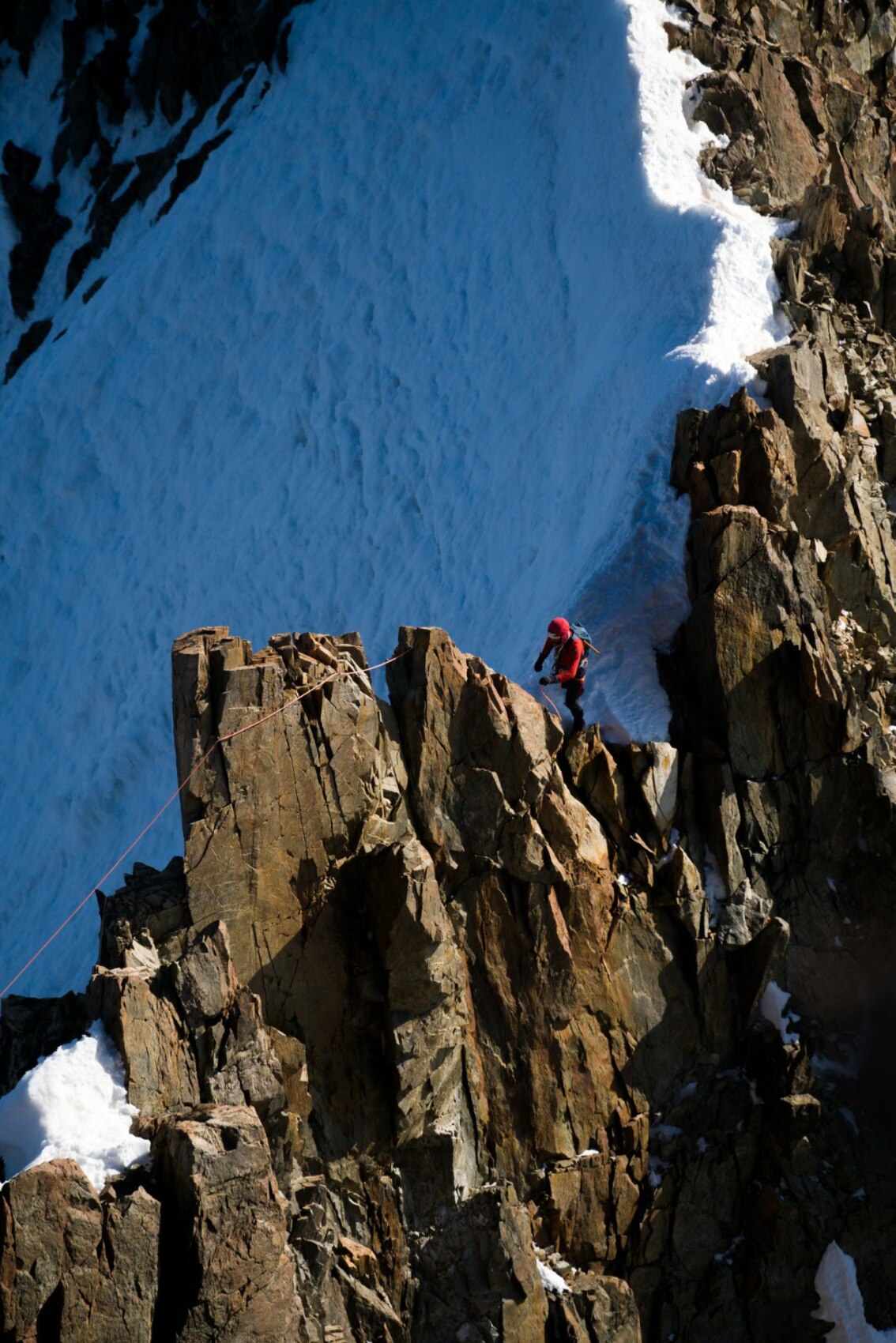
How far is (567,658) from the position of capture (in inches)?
706

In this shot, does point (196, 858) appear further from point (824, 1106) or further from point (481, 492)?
point (481, 492)

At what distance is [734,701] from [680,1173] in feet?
18.6

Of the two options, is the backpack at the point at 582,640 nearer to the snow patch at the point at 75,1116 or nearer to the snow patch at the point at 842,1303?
the snow patch at the point at 842,1303

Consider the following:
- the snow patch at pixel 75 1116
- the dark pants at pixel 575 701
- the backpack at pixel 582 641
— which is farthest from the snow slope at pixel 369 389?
the snow patch at pixel 75 1116

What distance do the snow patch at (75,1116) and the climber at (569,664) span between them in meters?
7.25

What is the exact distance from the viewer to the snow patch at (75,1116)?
1231cm

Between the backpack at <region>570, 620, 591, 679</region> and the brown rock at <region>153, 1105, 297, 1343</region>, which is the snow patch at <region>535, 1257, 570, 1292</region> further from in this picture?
the backpack at <region>570, 620, 591, 679</region>

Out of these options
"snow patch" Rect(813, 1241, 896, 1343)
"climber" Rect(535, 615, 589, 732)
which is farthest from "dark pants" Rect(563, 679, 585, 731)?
A: "snow patch" Rect(813, 1241, 896, 1343)

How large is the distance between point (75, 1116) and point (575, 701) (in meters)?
7.98

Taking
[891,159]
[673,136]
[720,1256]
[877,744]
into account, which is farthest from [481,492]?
[720,1256]

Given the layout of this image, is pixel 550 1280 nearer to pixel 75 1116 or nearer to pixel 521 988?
pixel 521 988

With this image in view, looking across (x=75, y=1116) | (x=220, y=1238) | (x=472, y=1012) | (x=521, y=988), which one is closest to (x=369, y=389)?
(x=521, y=988)

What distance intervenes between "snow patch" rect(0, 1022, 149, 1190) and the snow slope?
30.5 ft

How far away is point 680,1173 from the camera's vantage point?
16.5 metres
